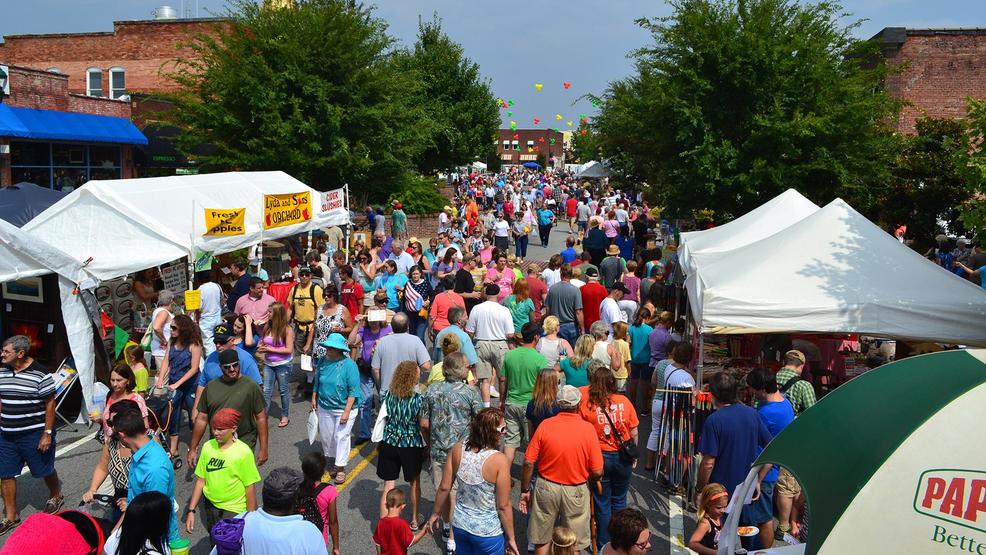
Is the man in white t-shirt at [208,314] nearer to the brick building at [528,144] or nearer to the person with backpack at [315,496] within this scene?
the person with backpack at [315,496]

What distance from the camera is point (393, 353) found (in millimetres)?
8211

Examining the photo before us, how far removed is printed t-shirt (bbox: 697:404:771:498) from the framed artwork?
28.1ft

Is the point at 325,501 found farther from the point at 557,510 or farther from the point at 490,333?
the point at 490,333

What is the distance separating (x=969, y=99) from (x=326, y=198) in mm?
12096

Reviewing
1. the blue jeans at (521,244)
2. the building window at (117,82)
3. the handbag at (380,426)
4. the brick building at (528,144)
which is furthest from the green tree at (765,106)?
the brick building at (528,144)

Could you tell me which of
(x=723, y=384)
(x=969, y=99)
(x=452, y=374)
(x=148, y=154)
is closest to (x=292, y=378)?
(x=452, y=374)

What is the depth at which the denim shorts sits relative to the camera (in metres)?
6.91

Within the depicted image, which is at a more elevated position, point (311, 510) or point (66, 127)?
point (66, 127)

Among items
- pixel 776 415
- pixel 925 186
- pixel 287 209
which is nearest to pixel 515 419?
pixel 776 415

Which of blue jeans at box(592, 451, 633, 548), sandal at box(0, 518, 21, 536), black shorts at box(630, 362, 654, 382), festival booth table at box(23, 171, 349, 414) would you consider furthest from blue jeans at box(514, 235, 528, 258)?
sandal at box(0, 518, 21, 536)

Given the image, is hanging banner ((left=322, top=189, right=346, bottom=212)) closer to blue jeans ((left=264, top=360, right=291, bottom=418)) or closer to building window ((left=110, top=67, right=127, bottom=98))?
blue jeans ((left=264, top=360, right=291, bottom=418))

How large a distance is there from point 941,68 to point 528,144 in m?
104

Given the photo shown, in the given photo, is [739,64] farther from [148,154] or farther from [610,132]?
[148,154]

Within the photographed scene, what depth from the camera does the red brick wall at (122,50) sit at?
3588cm
